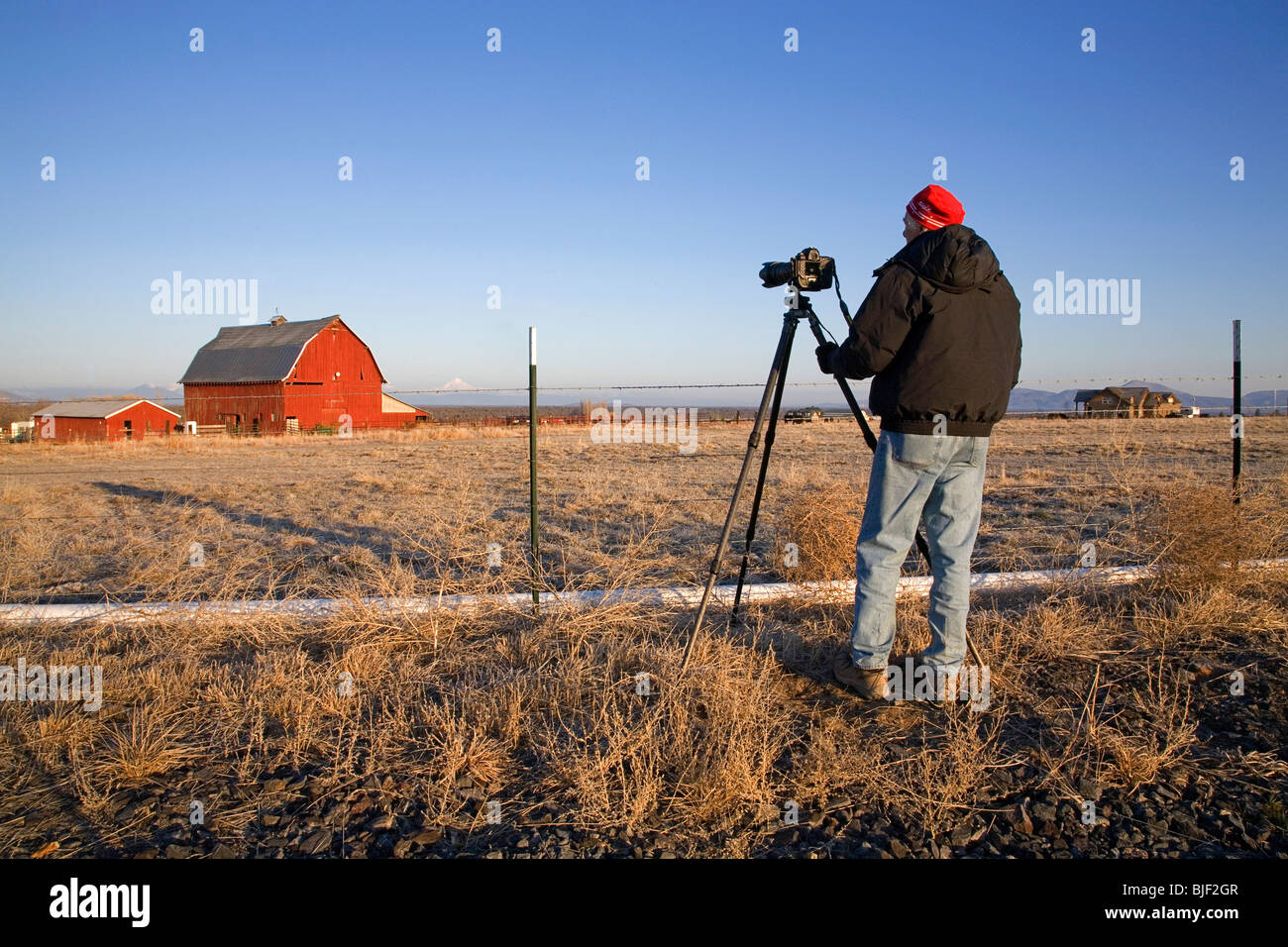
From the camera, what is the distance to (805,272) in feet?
10.9

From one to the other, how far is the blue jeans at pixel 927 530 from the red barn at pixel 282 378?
34742mm

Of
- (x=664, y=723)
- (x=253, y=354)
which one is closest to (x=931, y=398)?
(x=664, y=723)

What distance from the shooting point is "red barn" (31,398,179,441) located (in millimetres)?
35250

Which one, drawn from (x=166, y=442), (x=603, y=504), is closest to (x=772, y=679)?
(x=603, y=504)

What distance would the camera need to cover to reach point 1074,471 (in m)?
12.4

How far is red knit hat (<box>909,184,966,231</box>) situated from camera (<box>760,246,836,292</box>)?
490 mm

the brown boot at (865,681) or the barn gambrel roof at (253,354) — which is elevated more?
the barn gambrel roof at (253,354)

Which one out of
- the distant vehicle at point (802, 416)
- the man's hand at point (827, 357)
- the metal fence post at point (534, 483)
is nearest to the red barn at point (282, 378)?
the distant vehicle at point (802, 416)

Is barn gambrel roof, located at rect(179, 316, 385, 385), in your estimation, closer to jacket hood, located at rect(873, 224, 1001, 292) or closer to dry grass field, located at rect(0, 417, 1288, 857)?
dry grass field, located at rect(0, 417, 1288, 857)

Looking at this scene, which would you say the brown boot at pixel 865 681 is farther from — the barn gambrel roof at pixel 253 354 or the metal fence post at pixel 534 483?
the barn gambrel roof at pixel 253 354

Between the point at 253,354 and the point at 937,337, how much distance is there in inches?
1709

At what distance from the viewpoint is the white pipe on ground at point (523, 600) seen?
396 centimetres
